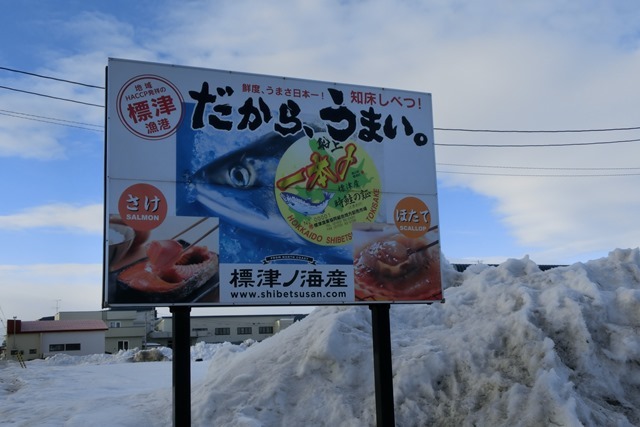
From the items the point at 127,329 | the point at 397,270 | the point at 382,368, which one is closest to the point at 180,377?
the point at 382,368

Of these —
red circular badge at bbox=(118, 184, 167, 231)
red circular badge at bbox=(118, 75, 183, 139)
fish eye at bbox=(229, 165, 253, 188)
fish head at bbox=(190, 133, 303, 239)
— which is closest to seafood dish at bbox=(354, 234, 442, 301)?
fish head at bbox=(190, 133, 303, 239)

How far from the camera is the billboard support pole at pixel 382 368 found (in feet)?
29.8

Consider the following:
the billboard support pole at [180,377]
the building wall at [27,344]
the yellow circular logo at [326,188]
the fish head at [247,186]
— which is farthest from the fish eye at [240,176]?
the building wall at [27,344]

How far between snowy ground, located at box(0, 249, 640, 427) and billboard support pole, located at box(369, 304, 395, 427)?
0.72 metres

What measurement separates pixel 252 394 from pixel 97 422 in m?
2.66

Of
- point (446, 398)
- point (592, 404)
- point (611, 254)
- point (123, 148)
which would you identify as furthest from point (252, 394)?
point (611, 254)

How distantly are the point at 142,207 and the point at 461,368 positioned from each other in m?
6.03

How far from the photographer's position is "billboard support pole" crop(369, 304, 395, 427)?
29.8ft

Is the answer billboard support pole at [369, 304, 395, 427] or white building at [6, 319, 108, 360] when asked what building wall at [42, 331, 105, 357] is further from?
billboard support pole at [369, 304, 395, 427]

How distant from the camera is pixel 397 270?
9.44 m

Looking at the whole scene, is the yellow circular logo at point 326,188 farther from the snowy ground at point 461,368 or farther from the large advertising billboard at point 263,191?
the snowy ground at point 461,368

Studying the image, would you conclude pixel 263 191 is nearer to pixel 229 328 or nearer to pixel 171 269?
pixel 171 269

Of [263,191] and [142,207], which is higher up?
[263,191]

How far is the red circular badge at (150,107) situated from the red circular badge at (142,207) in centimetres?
78
